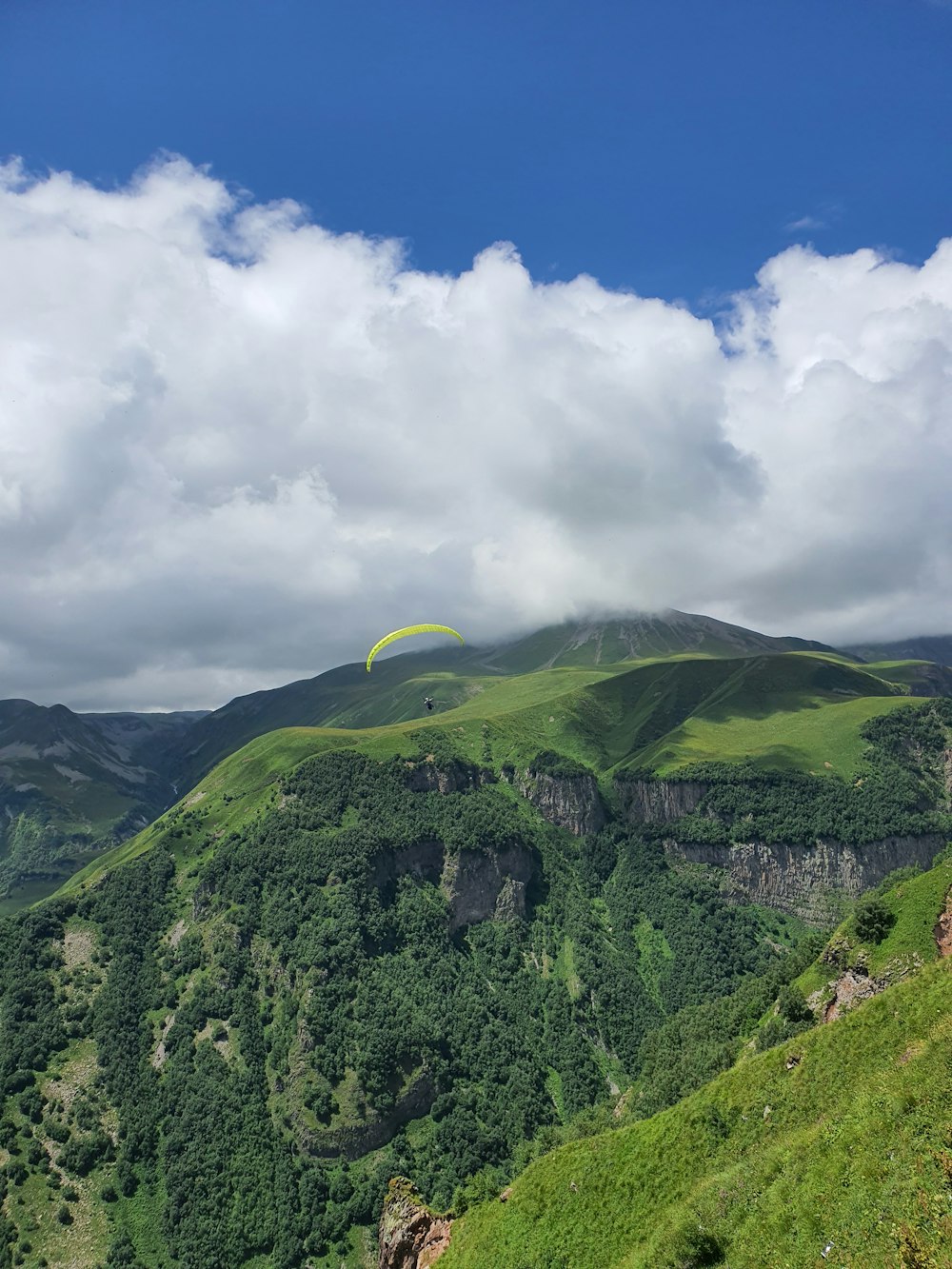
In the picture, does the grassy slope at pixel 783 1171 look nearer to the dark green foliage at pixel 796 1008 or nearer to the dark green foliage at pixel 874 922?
the dark green foliage at pixel 874 922

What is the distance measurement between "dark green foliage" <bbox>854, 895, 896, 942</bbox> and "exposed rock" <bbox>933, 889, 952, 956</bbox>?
1377cm

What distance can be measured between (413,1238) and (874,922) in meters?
101

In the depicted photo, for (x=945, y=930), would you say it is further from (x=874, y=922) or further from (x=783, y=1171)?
(x=783, y=1171)

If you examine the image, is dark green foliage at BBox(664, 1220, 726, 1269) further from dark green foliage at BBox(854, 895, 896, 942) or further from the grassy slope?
dark green foliage at BBox(854, 895, 896, 942)

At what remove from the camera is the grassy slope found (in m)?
58.4

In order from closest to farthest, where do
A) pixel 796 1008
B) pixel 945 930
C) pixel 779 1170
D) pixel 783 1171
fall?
pixel 783 1171 < pixel 779 1170 < pixel 945 930 < pixel 796 1008

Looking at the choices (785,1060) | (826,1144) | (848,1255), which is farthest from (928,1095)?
(785,1060)

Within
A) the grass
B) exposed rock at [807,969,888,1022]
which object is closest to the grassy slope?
the grass

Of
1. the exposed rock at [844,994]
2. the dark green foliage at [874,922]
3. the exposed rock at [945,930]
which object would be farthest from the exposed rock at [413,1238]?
the exposed rock at [945,930]

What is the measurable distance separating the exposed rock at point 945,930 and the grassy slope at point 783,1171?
3.97m

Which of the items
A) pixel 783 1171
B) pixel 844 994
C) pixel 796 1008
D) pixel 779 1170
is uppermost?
pixel 783 1171

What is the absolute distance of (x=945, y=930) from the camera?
12562cm

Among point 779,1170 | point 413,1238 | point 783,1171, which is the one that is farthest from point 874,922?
point 413,1238

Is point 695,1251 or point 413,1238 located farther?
point 413,1238
